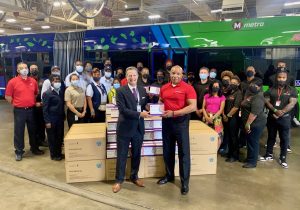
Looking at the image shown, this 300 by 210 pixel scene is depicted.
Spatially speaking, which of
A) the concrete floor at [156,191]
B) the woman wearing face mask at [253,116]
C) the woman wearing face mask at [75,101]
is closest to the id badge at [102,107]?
the woman wearing face mask at [75,101]

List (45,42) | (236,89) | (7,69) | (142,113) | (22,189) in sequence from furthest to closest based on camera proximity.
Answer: (7,69) → (45,42) → (236,89) → (22,189) → (142,113)

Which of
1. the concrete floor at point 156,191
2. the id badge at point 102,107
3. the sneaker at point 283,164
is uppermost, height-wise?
the id badge at point 102,107

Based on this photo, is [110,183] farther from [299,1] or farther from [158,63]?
[299,1]

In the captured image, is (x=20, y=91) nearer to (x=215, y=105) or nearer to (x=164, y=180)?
(x=164, y=180)

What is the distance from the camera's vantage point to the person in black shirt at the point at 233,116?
4449 mm

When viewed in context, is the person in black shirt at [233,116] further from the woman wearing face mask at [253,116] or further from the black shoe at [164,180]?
the black shoe at [164,180]

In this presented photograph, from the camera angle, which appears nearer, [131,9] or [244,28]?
[244,28]

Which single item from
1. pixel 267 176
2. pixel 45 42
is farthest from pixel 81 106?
pixel 45 42

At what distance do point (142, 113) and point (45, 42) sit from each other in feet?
22.3

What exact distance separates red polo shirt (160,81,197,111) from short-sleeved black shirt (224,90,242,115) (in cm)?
135

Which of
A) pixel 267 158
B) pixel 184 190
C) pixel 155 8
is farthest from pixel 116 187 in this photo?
pixel 155 8

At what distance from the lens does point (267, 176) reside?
160 inches

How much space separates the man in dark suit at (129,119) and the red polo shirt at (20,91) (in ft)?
6.50

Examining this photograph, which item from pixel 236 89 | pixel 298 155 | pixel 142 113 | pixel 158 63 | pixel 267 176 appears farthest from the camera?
pixel 158 63
